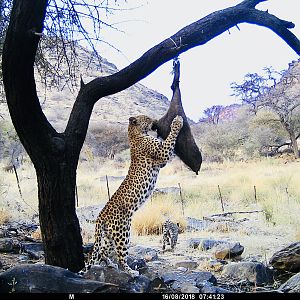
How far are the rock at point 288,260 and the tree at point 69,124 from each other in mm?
1886

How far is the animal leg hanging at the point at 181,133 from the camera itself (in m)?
4.87

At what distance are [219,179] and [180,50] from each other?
27.3ft

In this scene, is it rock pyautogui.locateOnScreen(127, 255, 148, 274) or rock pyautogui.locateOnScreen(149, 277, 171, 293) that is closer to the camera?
rock pyautogui.locateOnScreen(149, 277, 171, 293)

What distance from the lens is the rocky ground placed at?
3.72 meters

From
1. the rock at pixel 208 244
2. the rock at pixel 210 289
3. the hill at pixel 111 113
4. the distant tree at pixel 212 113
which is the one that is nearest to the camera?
the rock at pixel 210 289

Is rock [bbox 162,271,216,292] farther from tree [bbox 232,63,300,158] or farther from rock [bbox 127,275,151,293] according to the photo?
tree [bbox 232,63,300,158]

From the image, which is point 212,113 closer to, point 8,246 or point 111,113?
point 111,113

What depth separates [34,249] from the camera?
6.06 metres

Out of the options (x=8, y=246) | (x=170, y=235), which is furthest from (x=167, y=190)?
(x=8, y=246)

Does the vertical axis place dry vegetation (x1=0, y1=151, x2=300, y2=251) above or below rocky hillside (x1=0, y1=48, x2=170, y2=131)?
below

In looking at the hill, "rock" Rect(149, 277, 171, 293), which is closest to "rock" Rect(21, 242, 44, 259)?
"rock" Rect(149, 277, 171, 293)

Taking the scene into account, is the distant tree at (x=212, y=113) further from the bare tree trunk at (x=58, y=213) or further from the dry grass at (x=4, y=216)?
the bare tree trunk at (x=58, y=213)

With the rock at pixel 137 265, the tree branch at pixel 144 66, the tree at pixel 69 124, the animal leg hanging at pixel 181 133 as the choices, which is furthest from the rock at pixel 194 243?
the tree branch at pixel 144 66

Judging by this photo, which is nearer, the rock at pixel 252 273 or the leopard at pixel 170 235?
the rock at pixel 252 273
